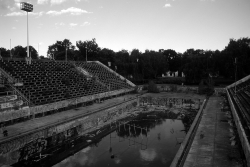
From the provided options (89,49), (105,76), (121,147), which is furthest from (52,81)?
(89,49)

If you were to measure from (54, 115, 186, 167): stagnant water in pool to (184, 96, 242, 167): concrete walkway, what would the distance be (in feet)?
5.36

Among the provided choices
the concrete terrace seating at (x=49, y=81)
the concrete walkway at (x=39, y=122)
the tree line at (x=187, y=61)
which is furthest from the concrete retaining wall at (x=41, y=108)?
the tree line at (x=187, y=61)

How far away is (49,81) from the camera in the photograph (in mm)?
29312

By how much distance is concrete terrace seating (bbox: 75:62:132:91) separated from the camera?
40916 millimetres

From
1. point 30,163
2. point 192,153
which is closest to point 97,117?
point 30,163

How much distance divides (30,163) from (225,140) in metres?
13.8

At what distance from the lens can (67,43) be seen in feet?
258

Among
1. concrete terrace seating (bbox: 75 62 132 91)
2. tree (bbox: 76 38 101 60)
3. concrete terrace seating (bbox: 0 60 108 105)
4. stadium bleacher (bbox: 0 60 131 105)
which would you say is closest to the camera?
concrete terrace seating (bbox: 0 60 108 105)

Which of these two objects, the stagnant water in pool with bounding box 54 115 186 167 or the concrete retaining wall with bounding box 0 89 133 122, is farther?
the concrete retaining wall with bounding box 0 89 133 122

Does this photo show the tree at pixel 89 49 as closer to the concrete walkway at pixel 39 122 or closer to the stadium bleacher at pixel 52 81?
the stadium bleacher at pixel 52 81

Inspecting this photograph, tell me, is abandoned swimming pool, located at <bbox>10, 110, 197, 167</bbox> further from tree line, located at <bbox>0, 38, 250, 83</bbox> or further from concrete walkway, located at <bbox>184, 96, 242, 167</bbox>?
tree line, located at <bbox>0, 38, 250, 83</bbox>

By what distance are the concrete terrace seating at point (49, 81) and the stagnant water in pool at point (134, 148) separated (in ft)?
36.7

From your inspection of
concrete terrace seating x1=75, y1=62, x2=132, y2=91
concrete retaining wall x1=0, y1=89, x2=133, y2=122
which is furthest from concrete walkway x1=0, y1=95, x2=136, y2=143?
concrete terrace seating x1=75, y1=62, x2=132, y2=91

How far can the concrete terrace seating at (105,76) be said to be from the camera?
40916 millimetres
